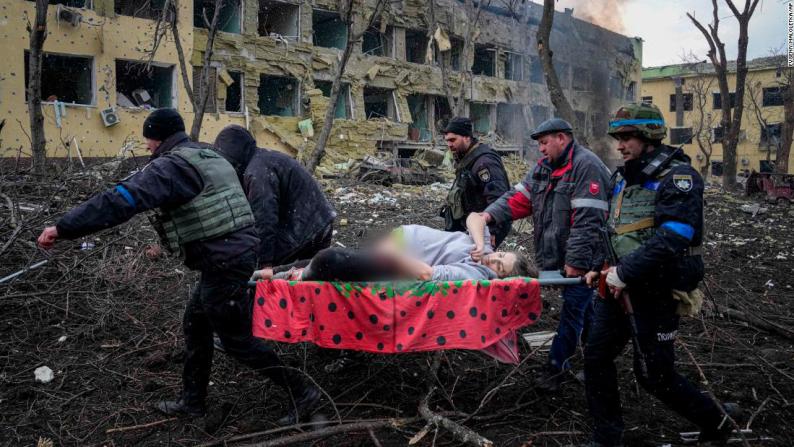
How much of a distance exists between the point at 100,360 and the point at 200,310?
1532 mm

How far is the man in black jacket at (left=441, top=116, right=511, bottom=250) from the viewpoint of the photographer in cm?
445

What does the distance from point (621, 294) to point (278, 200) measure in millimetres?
2369

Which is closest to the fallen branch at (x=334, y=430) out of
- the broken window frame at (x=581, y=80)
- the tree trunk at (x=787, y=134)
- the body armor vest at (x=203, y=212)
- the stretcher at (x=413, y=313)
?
the stretcher at (x=413, y=313)

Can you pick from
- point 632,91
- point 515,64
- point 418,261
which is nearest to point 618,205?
point 418,261

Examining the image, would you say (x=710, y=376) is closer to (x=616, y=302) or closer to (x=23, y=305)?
(x=616, y=302)

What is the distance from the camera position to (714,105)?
3953 cm

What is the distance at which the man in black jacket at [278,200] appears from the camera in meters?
3.83

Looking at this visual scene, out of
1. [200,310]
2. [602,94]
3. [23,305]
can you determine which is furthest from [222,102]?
[602,94]

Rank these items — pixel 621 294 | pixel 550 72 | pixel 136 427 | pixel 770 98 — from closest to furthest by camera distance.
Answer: pixel 621 294
pixel 136 427
pixel 550 72
pixel 770 98

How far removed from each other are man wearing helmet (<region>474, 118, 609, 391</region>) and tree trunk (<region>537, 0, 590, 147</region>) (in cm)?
561

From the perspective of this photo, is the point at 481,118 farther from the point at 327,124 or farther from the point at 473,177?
the point at 473,177

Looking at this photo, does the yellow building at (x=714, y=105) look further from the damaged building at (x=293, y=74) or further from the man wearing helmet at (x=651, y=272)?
the man wearing helmet at (x=651, y=272)

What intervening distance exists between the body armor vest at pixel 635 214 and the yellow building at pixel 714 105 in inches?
1435

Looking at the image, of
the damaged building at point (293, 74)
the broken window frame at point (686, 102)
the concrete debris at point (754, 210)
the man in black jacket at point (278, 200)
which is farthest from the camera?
the broken window frame at point (686, 102)
